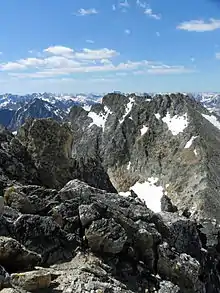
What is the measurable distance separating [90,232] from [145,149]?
16639 cm

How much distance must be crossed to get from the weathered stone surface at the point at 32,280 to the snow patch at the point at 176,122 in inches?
6526

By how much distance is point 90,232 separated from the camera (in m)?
23.9

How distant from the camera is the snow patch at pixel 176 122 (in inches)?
7160

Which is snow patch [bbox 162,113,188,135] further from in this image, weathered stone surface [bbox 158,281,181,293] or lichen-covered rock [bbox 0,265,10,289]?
lichen-covered rock [bbox 0,265,10,289]

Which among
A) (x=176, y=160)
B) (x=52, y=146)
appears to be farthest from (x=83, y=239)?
(x=176, y=160)

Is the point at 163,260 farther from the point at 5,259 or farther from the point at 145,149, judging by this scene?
the point at 145,149

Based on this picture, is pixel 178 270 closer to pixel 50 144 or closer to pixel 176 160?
pixel 50 144

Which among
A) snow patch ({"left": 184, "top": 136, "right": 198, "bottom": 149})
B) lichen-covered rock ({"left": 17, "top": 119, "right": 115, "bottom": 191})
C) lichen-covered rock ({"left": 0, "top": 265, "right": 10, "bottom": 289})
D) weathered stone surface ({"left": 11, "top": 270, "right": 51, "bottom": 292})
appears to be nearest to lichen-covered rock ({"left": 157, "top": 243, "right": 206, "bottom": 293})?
weathered stone surface ({"left": 11, "top": 270, "right": 51, "bottom": 292})

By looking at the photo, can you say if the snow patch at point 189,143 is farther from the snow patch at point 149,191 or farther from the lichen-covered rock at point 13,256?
the lichen-covered rock at point 13,256

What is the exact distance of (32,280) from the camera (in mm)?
17141

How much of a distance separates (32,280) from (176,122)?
576 feet

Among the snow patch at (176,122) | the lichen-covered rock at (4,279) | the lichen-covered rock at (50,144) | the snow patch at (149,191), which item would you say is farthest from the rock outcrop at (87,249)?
the snow patch at (176,122)

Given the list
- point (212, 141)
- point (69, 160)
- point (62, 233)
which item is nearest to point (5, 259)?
point (62, 233)

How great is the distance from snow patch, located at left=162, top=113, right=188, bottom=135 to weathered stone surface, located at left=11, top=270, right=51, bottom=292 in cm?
16575
